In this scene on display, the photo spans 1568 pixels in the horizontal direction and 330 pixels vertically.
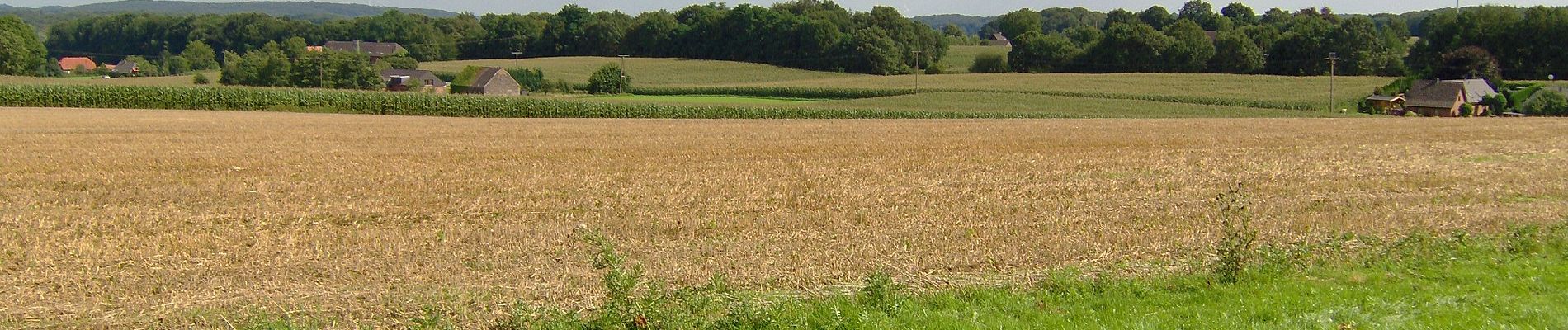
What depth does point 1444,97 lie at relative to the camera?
66.2 m

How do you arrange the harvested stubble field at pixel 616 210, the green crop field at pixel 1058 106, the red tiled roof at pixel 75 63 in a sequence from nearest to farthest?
the harvested stubble field at pixel 616 210 < the green crop field at pixel 1058 106 < the red tiled roof at pixel 75 63

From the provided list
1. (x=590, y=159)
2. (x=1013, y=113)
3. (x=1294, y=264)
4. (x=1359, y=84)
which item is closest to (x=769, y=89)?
(x=1013, y=113)

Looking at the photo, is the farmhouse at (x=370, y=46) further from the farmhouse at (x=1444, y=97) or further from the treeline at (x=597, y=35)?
the farmhouse at (x=1444, y=97)

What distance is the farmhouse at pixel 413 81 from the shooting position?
84.2 m

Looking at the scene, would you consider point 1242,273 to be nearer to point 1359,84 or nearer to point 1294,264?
point 1294,264

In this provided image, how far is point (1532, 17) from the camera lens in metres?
89.2

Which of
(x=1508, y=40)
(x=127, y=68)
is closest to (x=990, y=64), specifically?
(x=1508, y=40)

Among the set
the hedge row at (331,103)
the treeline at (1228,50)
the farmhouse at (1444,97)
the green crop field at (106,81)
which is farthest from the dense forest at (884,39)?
the hedge row at (331,103)

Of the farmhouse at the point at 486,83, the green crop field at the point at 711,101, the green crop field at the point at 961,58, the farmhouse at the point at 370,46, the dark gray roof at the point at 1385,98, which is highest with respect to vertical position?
the farmhouse at the point at 370,46

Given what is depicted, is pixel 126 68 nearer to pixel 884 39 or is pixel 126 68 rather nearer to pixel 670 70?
pixel 670 70

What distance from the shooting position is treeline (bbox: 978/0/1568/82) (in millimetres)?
87188

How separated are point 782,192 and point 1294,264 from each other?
7.29m

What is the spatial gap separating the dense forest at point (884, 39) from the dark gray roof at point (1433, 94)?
12.9 metres

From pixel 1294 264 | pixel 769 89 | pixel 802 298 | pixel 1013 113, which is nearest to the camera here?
pixel 802 298
